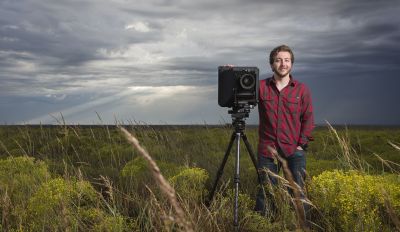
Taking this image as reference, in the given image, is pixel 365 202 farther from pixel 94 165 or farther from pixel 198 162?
pixel 94 165

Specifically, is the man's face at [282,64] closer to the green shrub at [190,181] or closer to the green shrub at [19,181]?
the green shrub at [190,181]

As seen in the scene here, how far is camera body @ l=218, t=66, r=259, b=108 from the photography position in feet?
15.1

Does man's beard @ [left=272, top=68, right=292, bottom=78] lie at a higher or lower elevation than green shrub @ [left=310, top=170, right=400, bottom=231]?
higher

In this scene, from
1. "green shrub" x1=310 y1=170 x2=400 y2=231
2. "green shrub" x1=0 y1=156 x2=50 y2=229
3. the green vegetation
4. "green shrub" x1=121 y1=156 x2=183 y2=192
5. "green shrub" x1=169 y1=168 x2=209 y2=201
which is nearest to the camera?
the green vegetation

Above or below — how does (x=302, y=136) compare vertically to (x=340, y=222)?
above

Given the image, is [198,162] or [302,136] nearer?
[302,136]

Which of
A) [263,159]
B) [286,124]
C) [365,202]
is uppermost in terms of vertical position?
[286,124]

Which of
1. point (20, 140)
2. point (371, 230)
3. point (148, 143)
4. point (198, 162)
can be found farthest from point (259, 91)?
point (20, 140)

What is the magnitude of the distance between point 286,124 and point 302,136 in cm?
22

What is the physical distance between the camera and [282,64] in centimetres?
471

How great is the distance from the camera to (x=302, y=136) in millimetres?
4789

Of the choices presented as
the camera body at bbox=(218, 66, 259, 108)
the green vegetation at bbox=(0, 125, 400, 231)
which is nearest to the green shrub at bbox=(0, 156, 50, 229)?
the green vegetation at bbox=(0, 125, 400, 231)

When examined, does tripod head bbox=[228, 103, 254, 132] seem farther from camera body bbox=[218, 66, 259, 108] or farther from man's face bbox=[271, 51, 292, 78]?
man's face bbox=[271, 51, 292, 78]

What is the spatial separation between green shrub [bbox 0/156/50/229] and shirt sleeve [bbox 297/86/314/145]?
307 centimetres
